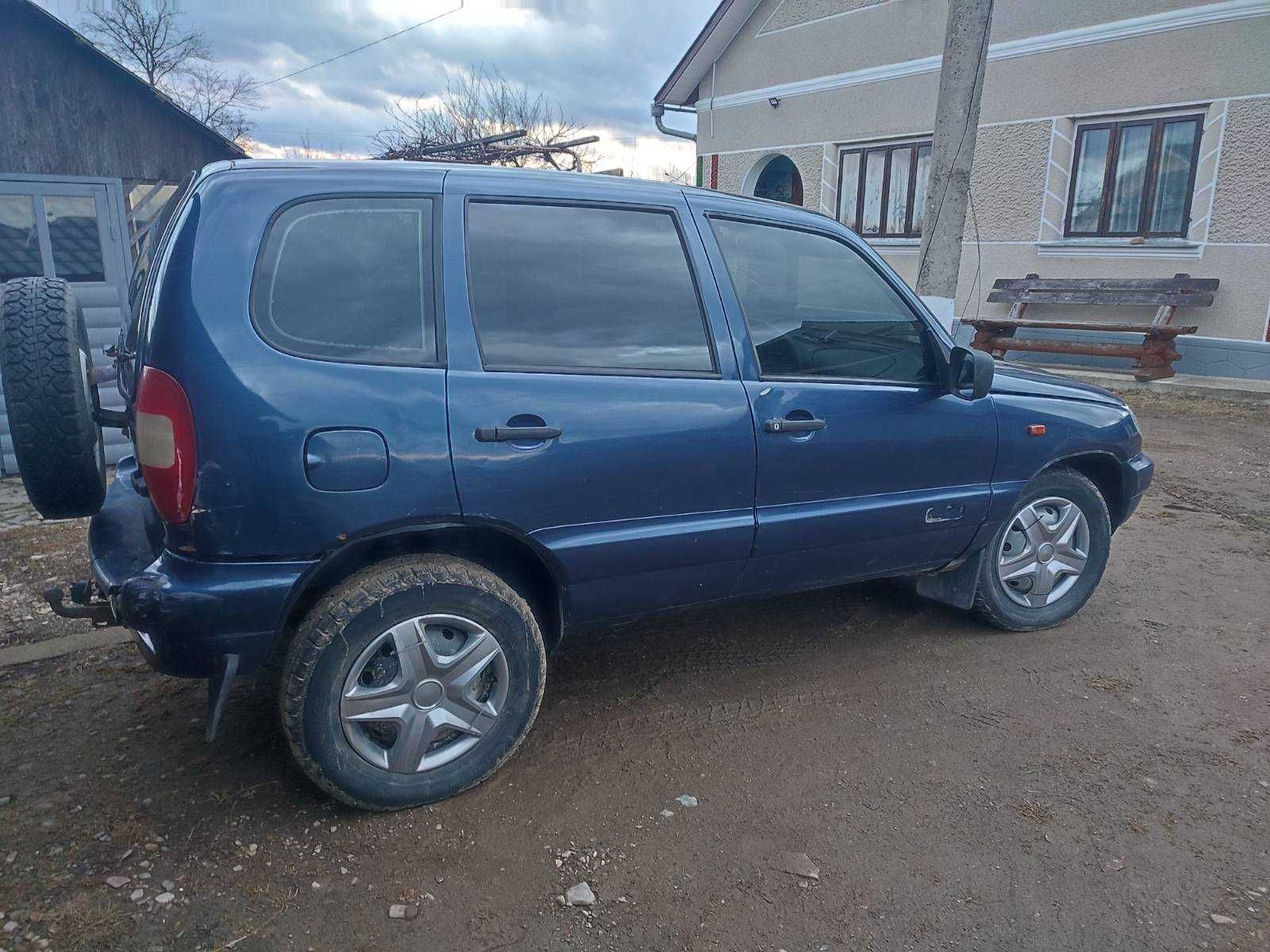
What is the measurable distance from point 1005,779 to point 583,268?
6.98 ft

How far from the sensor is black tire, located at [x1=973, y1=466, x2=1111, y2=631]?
12.5 ft

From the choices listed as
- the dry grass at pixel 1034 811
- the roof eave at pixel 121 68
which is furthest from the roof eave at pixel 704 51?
the dry grass at pixel 1034 811

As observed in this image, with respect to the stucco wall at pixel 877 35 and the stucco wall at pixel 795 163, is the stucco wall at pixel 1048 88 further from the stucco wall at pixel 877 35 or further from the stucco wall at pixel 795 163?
the stucco wall at pixel 795 163

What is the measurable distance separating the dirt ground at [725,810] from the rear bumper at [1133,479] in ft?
1.96

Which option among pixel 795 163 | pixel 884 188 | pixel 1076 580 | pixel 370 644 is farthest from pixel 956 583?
pixel 795 163

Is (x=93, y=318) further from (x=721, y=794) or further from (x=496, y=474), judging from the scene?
(x=721, y=794)

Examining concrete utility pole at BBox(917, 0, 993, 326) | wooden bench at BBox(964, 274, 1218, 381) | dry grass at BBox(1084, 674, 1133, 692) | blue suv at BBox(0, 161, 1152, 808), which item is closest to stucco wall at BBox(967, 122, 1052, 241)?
wooden bench at BBox(964, 274, 1218, 381)

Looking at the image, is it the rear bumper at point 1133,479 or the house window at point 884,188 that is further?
the house window at point 884,188

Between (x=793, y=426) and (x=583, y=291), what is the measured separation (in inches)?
33.7

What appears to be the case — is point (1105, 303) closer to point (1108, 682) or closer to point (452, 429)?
point (1108, 682)

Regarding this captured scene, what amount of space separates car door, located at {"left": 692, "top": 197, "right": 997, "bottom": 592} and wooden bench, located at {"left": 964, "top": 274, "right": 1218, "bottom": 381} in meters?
→ 7.48

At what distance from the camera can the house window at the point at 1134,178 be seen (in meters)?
10.7

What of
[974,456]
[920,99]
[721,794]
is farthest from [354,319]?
[920,99]

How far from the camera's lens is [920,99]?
1284cm
